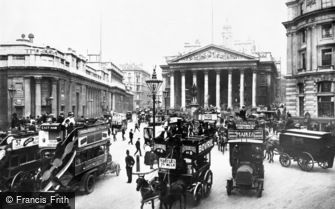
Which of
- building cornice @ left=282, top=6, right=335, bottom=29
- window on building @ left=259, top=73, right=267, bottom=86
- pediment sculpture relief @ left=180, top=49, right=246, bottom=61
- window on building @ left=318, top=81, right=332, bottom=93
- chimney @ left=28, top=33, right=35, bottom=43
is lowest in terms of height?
window on building @ left=318, top=81, right=332, bottom=93

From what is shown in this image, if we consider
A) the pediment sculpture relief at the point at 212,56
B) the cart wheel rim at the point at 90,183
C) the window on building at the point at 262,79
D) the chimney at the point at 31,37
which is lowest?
the cart wheel rim at the point at 90,183

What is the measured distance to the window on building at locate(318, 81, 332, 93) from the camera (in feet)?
93.3

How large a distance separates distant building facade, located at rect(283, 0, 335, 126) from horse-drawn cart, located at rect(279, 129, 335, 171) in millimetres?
9286

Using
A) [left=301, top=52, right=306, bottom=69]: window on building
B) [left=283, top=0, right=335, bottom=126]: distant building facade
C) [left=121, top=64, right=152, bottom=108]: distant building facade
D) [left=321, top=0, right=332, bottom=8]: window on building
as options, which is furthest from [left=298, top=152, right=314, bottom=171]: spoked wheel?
[left=121, top=64, right=152, bottom=108]: distant building facade

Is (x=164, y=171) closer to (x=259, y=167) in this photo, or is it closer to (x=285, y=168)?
(x=259, y=167)

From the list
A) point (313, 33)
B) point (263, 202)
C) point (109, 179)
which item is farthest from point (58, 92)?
point (263, 202)

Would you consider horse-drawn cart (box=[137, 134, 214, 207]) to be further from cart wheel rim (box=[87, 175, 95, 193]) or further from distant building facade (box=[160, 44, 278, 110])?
distant building facade (box=[160, 44, 278, 110])

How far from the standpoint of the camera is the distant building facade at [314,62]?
27.6 m

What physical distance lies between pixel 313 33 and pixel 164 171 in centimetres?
2524

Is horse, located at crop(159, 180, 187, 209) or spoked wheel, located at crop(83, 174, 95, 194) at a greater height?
horse, located at crop(159, 180, 187, 209)

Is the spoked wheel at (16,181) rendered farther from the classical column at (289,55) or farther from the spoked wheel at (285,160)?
the classical column at (289,55)

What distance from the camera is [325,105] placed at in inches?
1152

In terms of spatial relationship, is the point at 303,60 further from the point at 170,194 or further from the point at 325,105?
the point at 170,194

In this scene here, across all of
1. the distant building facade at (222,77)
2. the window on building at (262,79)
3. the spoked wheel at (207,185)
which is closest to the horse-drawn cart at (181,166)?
the spoked wheel at (207,185)
